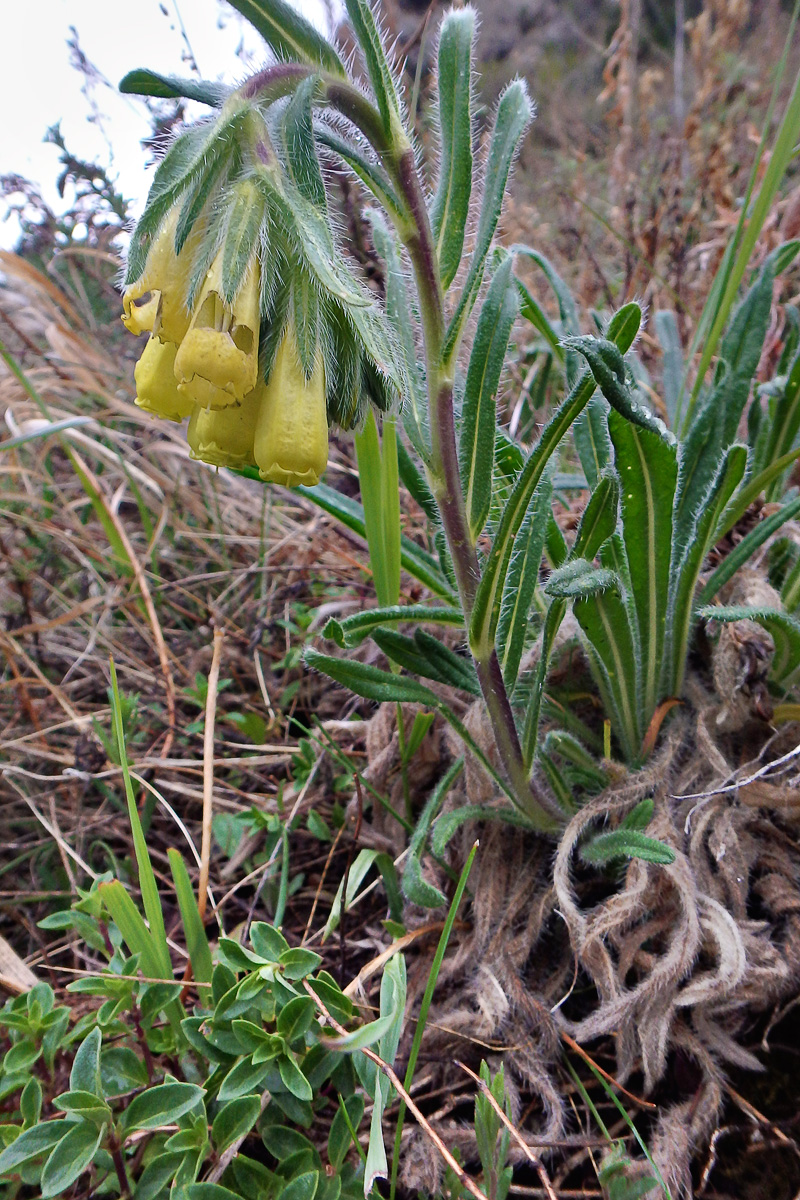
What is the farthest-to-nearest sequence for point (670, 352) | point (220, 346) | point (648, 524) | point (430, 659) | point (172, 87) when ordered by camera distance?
point (670, 352) < point (430, 659) < point (648, 524) < point (172, 87) < point (220, 346)

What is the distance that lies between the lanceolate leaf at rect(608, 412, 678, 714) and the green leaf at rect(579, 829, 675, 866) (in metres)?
0.28

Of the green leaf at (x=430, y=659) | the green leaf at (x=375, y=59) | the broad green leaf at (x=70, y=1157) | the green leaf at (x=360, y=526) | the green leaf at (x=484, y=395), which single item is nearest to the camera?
the broad green leaf at (x=70, y=1157)

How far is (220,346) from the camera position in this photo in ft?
3.00

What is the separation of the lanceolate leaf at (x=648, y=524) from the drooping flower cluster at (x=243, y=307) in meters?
0.40

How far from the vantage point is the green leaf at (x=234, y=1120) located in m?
0.97

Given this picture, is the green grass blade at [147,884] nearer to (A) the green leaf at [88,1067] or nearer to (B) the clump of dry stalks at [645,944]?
(A) the green leaf at [88,1067]

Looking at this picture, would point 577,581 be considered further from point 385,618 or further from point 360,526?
point 360,526

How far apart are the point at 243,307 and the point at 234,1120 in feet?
3.27

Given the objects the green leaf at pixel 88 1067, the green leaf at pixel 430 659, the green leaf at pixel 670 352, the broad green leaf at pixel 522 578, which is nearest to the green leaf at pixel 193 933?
the green leaf at pixel 88 1067

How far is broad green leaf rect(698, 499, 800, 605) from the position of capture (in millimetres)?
1430

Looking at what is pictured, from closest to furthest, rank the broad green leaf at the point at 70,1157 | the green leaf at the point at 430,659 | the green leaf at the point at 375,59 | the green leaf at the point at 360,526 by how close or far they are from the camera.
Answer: the broad green leaf at the point at 70,1157 → the green leaf at the point at 375,59 → the green leaf at the point at 430,659 → the green leaf at the point at 360,526

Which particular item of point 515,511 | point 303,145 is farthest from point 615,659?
point 303,145

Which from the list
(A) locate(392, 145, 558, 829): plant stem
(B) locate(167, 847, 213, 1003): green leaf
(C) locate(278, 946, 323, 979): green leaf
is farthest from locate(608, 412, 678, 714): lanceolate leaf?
(B) locate(167, 847, 213, 1003): green leaf

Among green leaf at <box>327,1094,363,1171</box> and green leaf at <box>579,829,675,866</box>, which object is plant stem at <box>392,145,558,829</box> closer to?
green leaf at <box>579,829,675,866</box>
